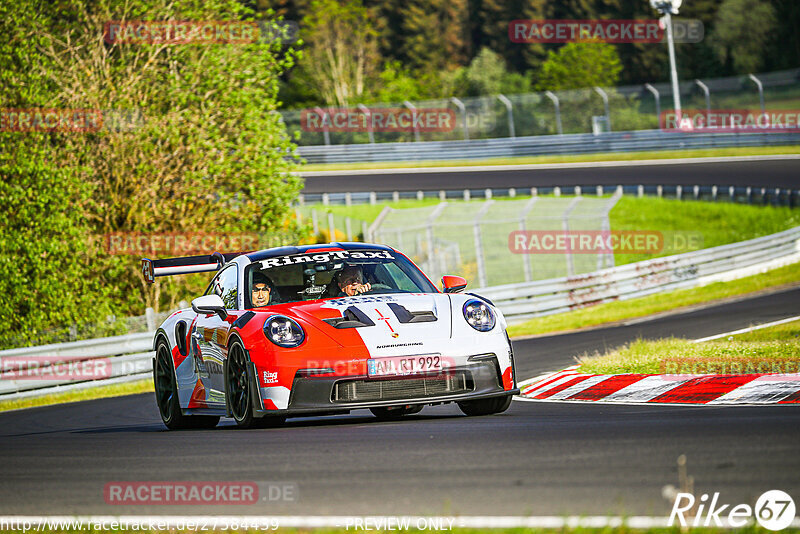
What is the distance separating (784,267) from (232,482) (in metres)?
22.9

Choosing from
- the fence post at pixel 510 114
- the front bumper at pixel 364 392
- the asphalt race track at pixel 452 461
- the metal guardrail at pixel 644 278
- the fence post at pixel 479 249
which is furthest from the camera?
the fence post at pixel 510 114

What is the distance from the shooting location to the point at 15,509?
569cm

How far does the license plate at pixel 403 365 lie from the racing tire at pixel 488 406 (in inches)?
32.9

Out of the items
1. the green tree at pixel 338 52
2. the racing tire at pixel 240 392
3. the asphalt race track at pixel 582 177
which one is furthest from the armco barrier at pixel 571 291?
the green tree at pixel 338 52

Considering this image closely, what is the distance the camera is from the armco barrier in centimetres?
1842

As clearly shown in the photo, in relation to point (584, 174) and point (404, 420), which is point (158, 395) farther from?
point (584, 174)

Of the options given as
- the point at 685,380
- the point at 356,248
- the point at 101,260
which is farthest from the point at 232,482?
the point at 101,260

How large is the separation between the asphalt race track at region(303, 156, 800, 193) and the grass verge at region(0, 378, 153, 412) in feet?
77.0

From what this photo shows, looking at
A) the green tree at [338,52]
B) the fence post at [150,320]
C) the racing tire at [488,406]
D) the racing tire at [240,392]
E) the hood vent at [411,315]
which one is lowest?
the fence post at [150,320]

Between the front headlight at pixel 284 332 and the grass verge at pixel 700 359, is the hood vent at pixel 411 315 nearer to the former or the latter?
the front headlight at pixel 284 332

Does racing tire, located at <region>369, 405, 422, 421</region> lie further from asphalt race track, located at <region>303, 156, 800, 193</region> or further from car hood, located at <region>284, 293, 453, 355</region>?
asphalt race track, located at <region>303, 156, 800, 193</region>

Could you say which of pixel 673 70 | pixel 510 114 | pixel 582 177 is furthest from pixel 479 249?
pixel 510 114

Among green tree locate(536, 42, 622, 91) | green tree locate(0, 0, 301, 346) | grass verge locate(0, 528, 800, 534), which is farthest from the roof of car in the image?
green tree locate(536, 42, 622, 91)

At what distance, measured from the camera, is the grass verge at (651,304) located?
2245 centimetres
